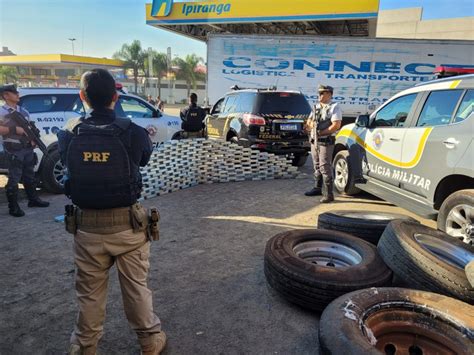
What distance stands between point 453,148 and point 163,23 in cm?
2348

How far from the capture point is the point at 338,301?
2.44 m

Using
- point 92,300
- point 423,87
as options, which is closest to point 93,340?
point 92,300

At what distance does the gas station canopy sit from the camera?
66.6 feet

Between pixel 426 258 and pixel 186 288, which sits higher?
pixel 426 258

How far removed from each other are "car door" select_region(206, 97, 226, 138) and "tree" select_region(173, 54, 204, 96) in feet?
172

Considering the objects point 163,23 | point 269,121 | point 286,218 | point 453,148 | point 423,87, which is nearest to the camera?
point 453,148

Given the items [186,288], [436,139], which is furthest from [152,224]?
[436,139]

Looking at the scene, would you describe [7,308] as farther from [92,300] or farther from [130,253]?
[130,253]

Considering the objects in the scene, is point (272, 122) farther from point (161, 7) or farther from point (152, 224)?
point (161, 7)

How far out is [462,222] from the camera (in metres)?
3.86

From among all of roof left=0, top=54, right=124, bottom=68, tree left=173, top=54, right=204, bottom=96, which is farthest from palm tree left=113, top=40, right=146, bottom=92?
tree left=173, top=54, right=204, bottom=96

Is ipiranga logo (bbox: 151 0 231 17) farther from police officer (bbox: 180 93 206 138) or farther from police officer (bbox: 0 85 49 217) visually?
police officer (bbox: 0 85 49 217)

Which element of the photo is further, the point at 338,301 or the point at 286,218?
the point at 286,218

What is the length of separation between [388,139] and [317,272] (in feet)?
9.78
